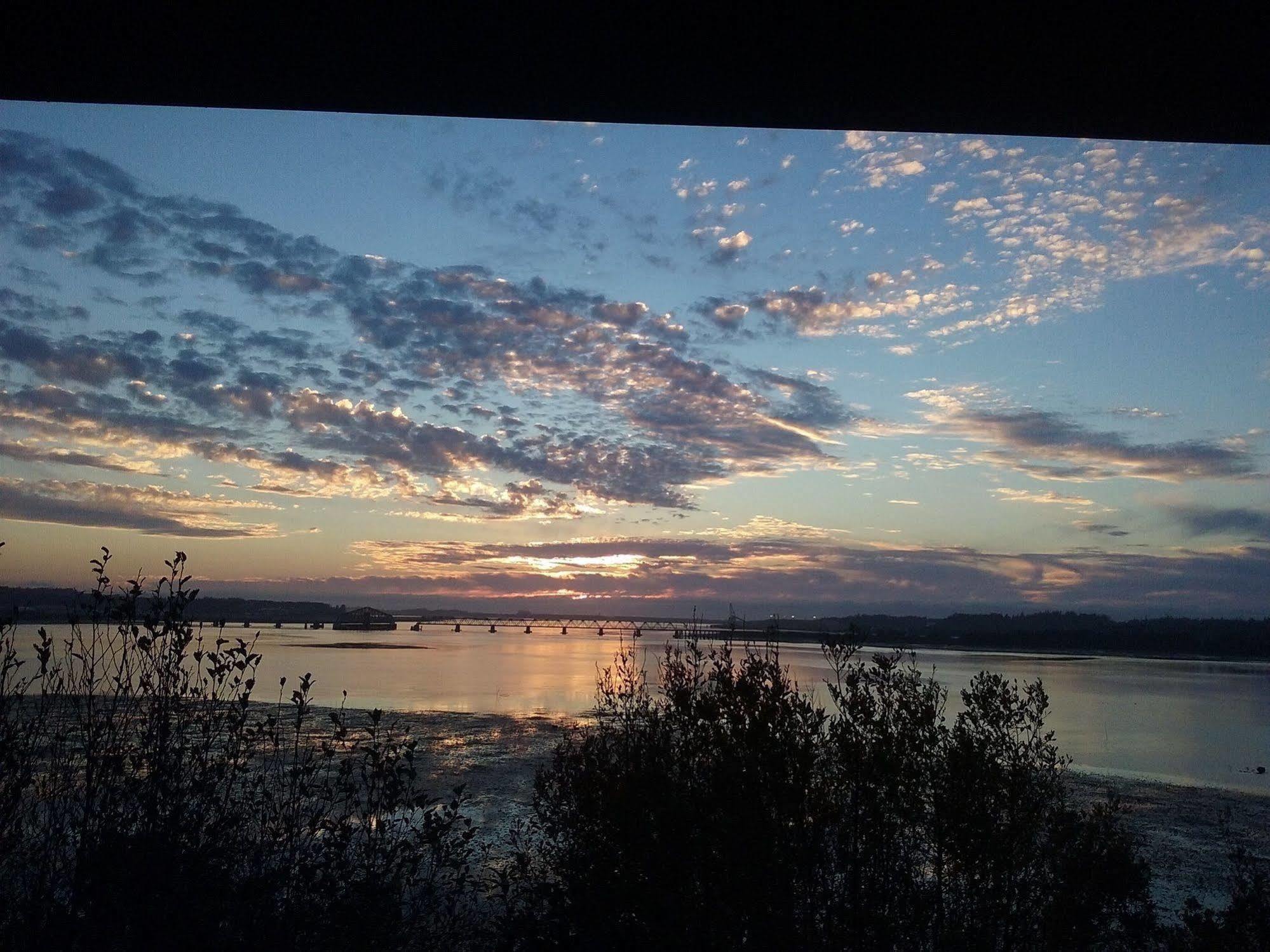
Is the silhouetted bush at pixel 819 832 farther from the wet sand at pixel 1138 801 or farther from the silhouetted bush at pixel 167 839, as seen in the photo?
the wet sand at pixel 1138 801

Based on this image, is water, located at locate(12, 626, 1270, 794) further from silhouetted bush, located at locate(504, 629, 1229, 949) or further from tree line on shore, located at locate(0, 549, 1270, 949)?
tree line on shore, located at locate(0, 549, 1270, 949)

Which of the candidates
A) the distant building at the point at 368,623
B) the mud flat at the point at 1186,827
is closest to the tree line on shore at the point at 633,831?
the mud flat at the point at 1186,827

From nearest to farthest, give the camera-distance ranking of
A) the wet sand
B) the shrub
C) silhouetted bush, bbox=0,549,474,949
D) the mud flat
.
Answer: silhouetted bush, bbox=0,549,474,949
the shrub
the mud flat
the wet sand

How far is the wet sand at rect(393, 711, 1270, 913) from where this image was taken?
11125 mm

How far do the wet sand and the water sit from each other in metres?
1.89

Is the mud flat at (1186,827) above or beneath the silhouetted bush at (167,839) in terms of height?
beneath

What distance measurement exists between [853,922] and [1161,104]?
4.40 m

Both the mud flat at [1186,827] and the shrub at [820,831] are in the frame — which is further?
the mud flat at [1186,827]

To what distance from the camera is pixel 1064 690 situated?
36469 mm

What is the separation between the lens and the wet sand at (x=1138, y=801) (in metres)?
11.1

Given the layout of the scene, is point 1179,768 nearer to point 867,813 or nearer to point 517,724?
point 517,724

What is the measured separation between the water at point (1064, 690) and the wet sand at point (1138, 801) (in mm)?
1889

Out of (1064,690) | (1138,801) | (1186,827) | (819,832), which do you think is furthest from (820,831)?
(1064,690)

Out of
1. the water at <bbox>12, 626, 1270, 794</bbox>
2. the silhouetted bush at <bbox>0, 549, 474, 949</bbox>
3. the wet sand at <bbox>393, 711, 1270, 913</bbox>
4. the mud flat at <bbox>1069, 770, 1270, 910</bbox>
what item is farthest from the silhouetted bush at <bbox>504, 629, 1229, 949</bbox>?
the wet sand at <bbox>393, 711, 1270, 913</bbox>
